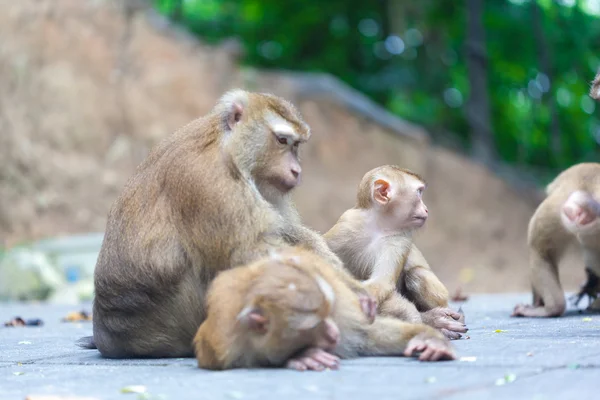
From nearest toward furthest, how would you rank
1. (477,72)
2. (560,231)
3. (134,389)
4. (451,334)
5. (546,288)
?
(134,389)
(451,334)
(560,231)
(546,288)
(477,72)

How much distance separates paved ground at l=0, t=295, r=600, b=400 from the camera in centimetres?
361

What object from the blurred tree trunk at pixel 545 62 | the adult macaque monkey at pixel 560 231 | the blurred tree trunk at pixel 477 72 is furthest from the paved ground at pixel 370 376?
the blurred tree trunk at pixel 545 62

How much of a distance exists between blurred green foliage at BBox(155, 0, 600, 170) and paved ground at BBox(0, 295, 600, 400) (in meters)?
15.5

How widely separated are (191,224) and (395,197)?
5.57ft

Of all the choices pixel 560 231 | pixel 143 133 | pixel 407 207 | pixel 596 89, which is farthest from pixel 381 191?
pixel 143 133

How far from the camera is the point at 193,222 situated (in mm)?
5051

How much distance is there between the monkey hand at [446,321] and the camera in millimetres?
5598

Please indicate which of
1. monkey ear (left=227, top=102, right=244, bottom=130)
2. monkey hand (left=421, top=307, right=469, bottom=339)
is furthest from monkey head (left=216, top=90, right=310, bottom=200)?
monkey hand (left=421, top=307, right=469, bottom=339)

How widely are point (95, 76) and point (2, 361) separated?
44.6ft

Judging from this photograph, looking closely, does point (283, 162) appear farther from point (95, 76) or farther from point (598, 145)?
point (598, 145)

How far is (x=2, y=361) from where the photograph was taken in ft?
17.9

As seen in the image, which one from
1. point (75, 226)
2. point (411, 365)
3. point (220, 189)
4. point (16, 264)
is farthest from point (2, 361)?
point (75, 226)

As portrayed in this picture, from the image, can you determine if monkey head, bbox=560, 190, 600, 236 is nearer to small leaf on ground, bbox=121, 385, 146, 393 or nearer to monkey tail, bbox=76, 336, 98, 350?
monkey tail, bbox=76, 336, 98, 350

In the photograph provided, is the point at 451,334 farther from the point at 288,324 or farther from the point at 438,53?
the point at 438,53
